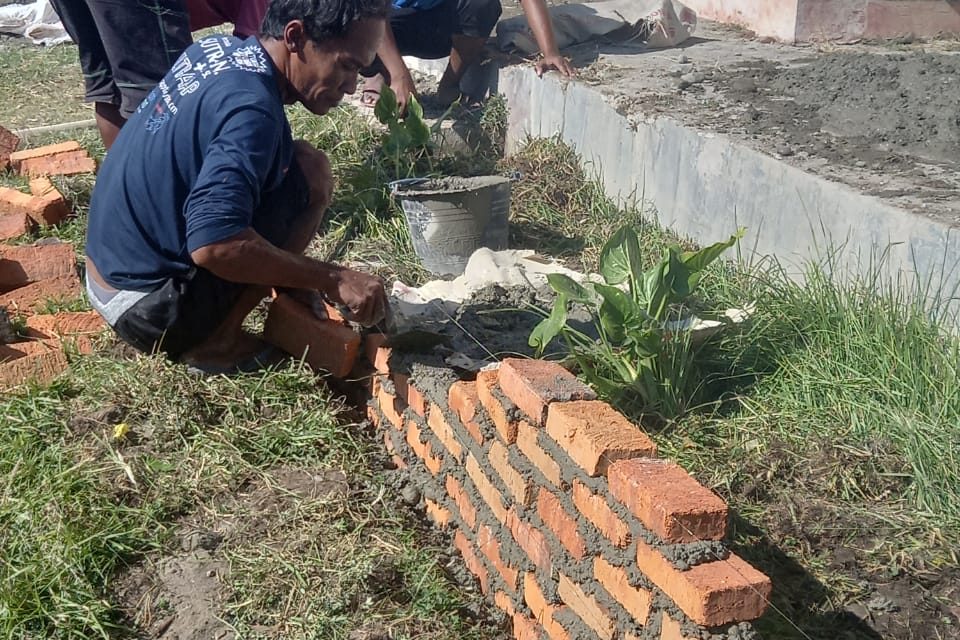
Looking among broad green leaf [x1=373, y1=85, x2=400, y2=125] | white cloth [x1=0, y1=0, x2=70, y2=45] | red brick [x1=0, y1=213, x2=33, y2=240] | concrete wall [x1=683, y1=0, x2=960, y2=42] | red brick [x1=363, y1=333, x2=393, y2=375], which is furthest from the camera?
white cloth [x1=0, y1=0, x2=70, y2=45]

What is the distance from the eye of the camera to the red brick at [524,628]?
2.37 m

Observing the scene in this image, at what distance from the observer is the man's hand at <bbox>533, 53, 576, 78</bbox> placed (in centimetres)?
573

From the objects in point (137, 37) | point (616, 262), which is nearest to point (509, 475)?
point (616, 262)

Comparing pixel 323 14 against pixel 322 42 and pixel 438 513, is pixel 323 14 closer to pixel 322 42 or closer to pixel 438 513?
pixel 322 42

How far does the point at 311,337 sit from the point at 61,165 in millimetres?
2887

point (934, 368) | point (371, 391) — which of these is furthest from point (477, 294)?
point (934, 368)

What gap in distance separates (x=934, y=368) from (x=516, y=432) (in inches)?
52.9

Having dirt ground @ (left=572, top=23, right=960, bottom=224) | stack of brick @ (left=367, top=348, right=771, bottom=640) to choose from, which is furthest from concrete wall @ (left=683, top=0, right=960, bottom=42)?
stack of brick @ (left=367, top=348, right=771, bottom=640)

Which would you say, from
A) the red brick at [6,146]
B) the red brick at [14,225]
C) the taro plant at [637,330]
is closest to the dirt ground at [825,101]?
the taro plant at [637,330]

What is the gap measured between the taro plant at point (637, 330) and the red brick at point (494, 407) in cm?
24

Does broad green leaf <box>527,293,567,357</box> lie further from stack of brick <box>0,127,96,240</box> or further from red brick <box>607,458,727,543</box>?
stack of brick <box>0,127,96,240</box>

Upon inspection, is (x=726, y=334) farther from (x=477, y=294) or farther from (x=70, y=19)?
(x=70, y=19)

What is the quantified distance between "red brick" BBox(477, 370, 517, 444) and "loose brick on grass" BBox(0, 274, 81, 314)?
84.9 inches

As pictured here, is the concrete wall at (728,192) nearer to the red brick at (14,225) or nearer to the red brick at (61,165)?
the red brick at (61,165)
